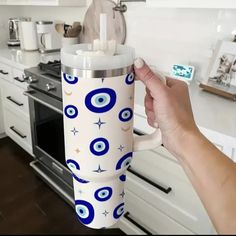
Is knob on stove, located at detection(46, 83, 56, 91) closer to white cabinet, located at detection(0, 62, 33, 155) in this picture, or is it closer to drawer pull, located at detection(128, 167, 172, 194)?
white cabinet, located at detection(0, 62, 33, 155)

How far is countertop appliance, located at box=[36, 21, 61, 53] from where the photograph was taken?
2.33 meters

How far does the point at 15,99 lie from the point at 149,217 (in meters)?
1.51

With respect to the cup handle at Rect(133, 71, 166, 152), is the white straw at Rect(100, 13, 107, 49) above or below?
above

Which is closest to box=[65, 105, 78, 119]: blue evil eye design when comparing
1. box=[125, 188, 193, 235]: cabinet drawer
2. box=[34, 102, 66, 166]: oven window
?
box=[125, 188, 193, 235]: cabinet drawer

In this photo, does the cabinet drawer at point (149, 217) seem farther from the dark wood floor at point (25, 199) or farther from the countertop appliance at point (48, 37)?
the countertop appliance at point (48, 37)

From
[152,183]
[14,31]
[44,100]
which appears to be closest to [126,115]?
[152,183]

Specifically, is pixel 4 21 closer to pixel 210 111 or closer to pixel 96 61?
pixel 210 111

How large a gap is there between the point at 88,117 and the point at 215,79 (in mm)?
1087

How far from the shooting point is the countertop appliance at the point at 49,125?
65.5 inches

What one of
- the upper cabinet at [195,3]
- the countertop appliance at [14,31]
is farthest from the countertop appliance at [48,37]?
the upper cabinet at [195,3]

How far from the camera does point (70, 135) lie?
0.44 m

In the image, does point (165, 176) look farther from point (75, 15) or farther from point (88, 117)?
point (75, 15)

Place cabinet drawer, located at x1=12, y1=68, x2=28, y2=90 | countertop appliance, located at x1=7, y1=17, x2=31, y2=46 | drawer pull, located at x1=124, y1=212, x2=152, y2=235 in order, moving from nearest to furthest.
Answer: drawer pull, located at x1=124, y1=212, x2=152, y2=235, cabinet drawer, located at x1=12, y1=68, x2=28, y2=90, countertop appliance, located at x1=7, y1=17, x2=31, y2=46

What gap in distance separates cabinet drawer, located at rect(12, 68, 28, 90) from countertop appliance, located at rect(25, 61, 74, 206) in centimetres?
17
